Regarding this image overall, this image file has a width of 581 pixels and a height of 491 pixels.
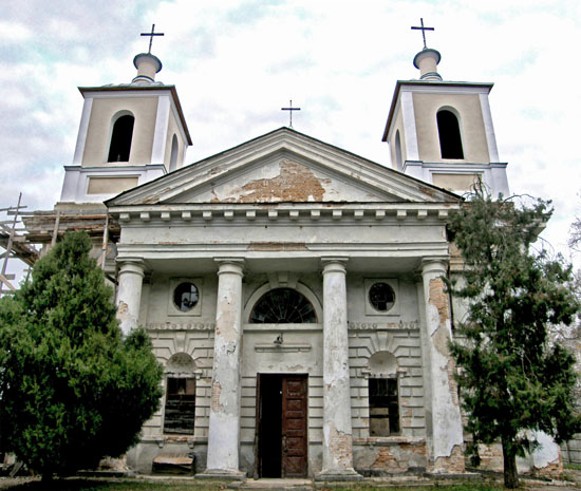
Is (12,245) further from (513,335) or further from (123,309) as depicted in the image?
(513,335)

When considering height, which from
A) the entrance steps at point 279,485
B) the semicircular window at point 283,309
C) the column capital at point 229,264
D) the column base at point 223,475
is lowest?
the entrance steps at point 279,485

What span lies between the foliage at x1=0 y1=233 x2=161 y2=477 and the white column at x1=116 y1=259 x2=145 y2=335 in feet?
9.90

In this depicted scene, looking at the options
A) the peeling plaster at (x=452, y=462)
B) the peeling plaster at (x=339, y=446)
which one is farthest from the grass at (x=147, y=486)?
the peeling plaster at (x=452, y=462)

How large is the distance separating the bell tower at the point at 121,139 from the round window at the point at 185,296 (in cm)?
451

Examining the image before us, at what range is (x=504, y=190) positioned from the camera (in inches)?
704

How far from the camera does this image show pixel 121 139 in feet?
64.6

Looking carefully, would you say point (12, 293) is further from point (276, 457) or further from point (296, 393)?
point (276, 457)

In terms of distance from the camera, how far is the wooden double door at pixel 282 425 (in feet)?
45.7

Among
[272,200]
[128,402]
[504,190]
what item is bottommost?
[128,402]

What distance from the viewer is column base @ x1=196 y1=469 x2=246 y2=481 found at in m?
12.1

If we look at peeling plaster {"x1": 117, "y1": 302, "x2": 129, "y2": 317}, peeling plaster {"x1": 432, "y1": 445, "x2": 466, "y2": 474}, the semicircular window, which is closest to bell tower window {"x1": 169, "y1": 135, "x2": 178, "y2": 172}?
the semicircular window

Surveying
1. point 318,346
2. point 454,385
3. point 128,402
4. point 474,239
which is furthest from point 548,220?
point 128,402

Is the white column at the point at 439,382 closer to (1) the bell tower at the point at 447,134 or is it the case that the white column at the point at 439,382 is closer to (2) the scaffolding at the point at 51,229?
(1) the bell tower at the point at 447,134

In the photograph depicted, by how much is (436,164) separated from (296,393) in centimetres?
927
